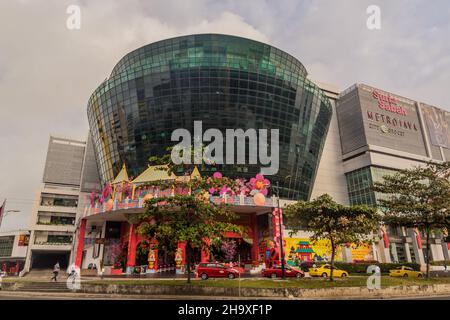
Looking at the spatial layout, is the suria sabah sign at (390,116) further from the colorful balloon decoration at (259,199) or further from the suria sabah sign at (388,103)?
the colorful balloon decoration at (259,199)

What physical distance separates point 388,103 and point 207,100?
47958mm

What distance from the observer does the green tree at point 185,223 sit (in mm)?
21500

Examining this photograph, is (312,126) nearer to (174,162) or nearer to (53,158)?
(174,162)

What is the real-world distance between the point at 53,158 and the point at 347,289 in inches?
3456

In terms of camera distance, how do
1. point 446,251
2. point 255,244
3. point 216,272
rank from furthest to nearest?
point 446,251 → point 255,244 → point 216,272

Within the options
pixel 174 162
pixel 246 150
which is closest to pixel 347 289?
pixel 174 162

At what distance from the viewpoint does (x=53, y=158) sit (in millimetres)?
87375

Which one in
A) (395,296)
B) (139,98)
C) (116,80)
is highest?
(116,80)

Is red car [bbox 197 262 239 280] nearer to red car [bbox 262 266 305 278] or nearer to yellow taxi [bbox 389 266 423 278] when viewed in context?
red car [bbox 262 266 305 278]

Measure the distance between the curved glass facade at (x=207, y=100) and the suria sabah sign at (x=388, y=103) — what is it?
25486 mm

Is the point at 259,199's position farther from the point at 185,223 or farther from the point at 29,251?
the point at 29,251

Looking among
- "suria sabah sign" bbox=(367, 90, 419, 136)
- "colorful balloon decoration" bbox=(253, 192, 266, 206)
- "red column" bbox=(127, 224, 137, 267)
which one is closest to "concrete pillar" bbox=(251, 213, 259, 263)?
"colorful balloon decoration" bbox=(253, 192, 266, 206)

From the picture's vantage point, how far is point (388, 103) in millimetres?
72500

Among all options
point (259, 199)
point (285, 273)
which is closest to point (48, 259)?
point (259, 199)
